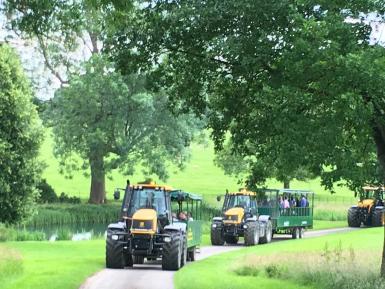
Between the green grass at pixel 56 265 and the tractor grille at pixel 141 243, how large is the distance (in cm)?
114

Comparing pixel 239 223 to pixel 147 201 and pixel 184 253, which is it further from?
pixel 147 201

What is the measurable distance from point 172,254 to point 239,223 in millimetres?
10322

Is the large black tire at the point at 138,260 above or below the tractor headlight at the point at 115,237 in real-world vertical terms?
below

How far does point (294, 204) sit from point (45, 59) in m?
25.4

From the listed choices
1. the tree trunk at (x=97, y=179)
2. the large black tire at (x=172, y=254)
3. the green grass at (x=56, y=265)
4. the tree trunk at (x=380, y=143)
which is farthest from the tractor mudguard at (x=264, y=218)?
the tree trunk at (x=97, y=179)

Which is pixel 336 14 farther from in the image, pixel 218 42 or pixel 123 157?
pixel 123 157

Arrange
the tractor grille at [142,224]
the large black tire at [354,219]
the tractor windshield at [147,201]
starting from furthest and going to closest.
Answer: the large black tire at [354,219]
the tractor windshield at [147,201]
the tractor grille at [142,224]

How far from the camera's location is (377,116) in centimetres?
1358

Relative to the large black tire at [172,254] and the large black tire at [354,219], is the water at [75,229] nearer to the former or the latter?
the large black tire at [354,219]

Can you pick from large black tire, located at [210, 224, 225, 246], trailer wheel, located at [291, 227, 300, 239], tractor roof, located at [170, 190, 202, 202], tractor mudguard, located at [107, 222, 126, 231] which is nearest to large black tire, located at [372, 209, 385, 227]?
trailer wheel, located at [291, 227, 300, 239]

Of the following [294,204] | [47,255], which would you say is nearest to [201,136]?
[294,204]

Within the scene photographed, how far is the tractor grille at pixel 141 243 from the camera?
20.2 meters

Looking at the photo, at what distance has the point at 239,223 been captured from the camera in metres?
29.8

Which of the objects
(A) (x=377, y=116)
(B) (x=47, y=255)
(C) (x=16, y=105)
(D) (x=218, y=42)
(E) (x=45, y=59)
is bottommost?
(B) (x=47, y=255)
